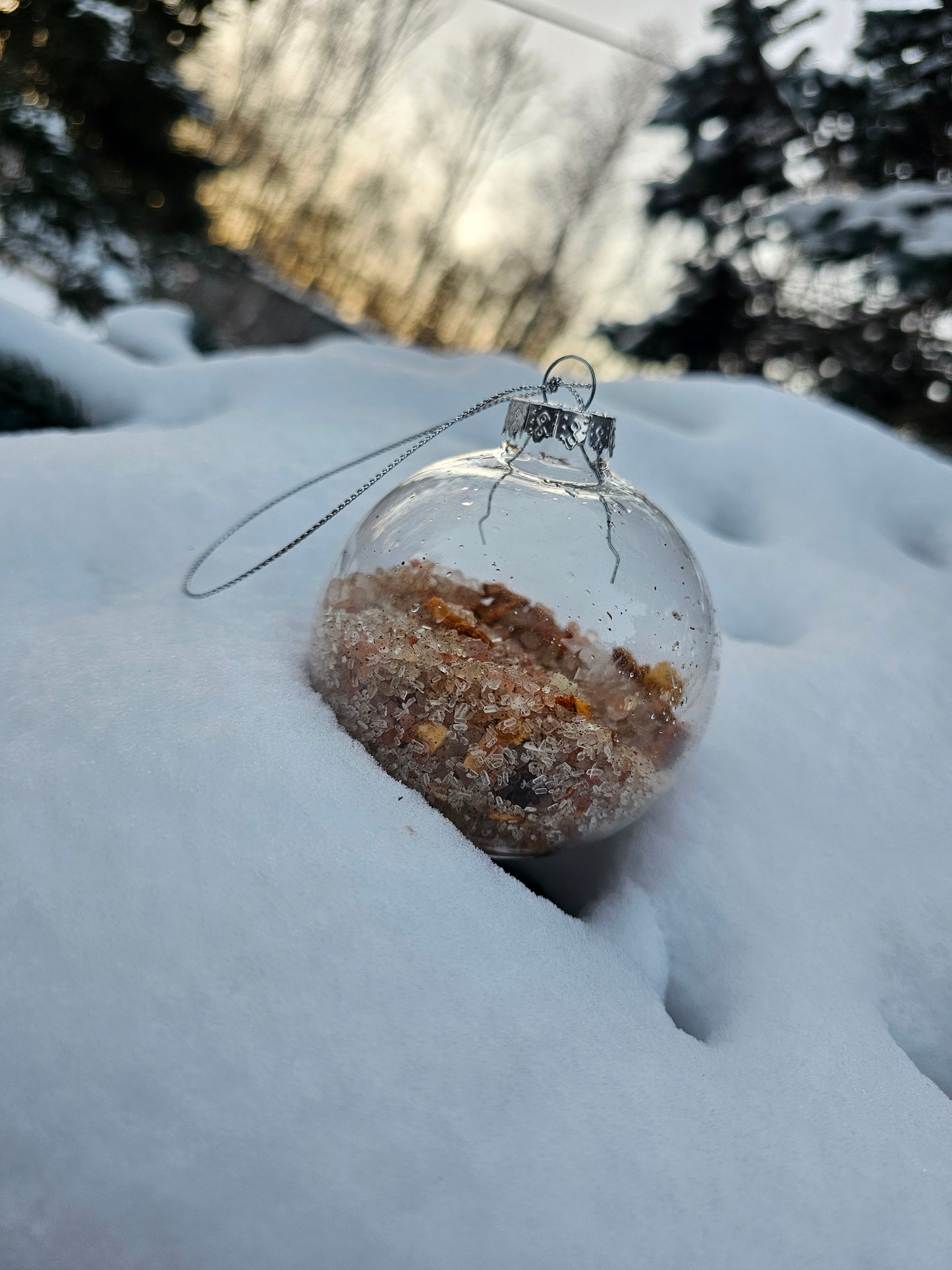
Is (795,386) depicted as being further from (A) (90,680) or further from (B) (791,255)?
(A) (90,680)

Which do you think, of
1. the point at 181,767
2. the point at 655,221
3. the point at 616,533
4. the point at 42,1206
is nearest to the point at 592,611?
the point at 616,533

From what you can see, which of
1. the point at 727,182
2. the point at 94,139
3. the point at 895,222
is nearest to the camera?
the point at 94,139

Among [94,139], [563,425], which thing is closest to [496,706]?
[563,425]

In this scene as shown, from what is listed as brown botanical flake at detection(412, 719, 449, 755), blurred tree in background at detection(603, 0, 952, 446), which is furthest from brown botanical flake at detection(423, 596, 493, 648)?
blurred tree in background at detection(603, 0, 952, 446)

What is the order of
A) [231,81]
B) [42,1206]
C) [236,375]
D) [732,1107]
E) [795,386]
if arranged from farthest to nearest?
[231,81]
[795,386]
[236,375]
[732,1107]
[42,1206]

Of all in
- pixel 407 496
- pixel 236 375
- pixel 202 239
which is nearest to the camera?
pixel 407 496

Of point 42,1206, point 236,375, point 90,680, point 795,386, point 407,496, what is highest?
point 795,386

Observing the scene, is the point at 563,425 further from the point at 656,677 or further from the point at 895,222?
the point at 895,222

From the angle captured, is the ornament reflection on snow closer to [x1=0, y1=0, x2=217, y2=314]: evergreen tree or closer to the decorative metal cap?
the decorative metal cap
